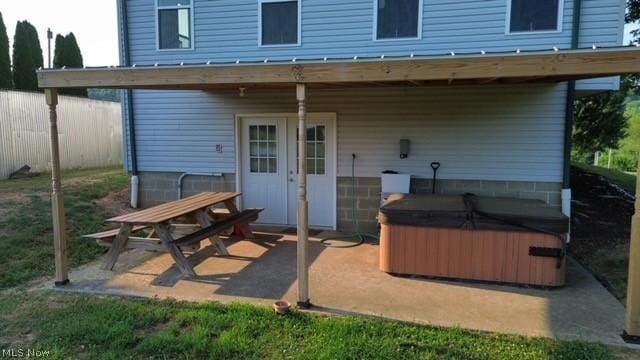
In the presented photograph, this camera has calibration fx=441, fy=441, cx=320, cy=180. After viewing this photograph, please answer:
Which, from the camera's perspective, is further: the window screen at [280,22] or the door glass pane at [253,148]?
the door glass pane at [253,148]

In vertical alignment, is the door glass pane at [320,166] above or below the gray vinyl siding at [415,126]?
below

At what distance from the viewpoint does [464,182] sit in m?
6.64

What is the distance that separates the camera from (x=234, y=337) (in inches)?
136

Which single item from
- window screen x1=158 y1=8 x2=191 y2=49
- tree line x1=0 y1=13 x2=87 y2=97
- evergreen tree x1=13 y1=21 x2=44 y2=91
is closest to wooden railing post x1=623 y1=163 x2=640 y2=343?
window screen x1=158 y1=8 x2=191 y2=49

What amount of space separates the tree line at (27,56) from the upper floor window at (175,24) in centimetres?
1090

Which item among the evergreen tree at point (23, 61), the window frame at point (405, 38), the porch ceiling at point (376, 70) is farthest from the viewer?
the evergreen tree at point (23, 61)

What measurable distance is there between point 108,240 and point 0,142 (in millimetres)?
8597

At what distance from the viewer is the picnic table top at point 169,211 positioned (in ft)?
15.9

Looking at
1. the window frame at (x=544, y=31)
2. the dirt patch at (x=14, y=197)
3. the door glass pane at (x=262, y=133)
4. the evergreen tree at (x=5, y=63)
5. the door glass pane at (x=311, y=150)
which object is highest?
the evergreen tree at (x=5, y=63)

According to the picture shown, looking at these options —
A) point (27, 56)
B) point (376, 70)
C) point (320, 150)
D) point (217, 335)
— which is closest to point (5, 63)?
point (27, 56)

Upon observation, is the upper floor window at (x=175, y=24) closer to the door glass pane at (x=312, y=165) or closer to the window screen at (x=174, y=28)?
the window screen at (x=174, y=28)

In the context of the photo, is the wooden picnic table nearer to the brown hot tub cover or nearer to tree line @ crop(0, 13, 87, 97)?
the brown hot tub cover

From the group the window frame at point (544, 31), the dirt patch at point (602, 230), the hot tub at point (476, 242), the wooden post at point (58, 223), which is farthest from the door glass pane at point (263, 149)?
the dirt patch at point (602, 230)

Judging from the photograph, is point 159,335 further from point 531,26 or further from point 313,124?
point 531,26
